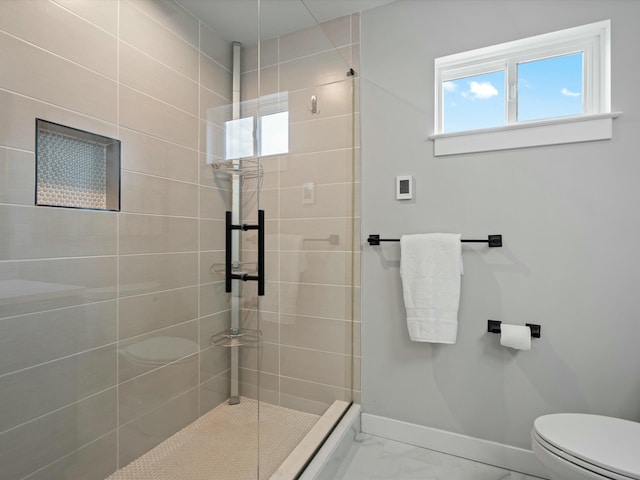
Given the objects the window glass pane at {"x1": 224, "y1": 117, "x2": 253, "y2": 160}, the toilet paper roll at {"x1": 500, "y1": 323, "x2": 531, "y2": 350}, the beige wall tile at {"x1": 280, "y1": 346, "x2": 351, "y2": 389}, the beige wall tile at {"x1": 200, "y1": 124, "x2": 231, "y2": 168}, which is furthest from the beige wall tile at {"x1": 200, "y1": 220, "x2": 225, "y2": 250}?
the toilet paper roll at {"x1": 500, "y1": 323, "x2": 531, "y2": 350}

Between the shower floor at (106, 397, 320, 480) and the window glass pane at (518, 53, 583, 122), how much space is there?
1847 mm

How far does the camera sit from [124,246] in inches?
41.5

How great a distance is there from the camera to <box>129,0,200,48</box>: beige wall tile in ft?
3.51

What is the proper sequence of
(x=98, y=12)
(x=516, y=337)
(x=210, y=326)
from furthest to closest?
1. (x=516, y=337)
2. (x=210, y=326)
3. (x=98, y=12)

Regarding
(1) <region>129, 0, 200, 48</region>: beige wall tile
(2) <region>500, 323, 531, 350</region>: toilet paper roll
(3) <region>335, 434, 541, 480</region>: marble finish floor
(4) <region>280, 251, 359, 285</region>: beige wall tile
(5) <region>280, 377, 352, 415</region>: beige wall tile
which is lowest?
(3) <region>335, 434, 541, 480</region>: marble finish floor

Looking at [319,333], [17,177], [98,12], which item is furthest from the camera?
[319,333]

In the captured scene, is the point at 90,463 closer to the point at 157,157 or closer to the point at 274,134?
the point at 157,157

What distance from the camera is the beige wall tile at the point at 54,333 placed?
34.5 inches

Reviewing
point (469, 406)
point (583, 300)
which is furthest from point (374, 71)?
point (469, 406)

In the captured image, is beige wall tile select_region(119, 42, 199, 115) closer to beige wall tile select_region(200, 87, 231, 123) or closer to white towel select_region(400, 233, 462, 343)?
beige wall tile select_region(200, 87, 231, 123)

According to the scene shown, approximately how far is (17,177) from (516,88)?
80.2 inches

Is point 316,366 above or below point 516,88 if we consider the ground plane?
below

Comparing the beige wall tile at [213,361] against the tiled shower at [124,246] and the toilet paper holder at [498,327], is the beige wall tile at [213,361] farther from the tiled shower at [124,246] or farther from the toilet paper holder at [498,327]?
the toilet paper holder at [498,327]

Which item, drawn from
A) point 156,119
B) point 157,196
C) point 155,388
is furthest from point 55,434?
point 156,119
